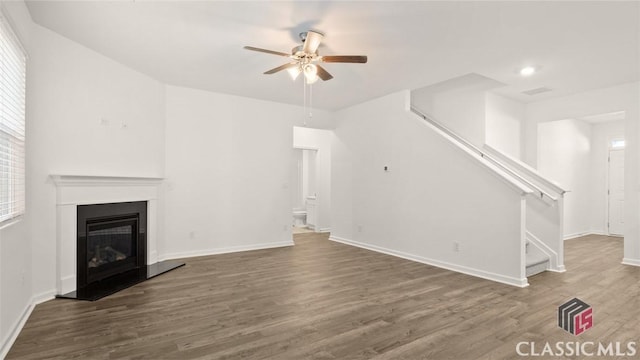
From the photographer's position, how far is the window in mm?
2506

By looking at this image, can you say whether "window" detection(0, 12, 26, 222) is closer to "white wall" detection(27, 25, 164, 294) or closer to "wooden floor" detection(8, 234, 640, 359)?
"white wall" detection(27, 25, 164, 294)

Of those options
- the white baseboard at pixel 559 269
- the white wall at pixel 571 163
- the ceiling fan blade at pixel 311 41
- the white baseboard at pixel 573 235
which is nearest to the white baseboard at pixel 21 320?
the ceiling fan blade at pixel 311 41

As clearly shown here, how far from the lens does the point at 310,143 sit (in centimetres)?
846

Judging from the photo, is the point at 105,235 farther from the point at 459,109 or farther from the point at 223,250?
the point at 459,109

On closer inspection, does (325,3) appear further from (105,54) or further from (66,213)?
(66,213)

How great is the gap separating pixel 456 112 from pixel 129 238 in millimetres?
6044

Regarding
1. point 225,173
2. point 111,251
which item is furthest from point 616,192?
point 111,251

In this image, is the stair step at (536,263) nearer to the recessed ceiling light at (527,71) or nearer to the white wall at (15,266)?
the recessed ceiling light at (527,71)

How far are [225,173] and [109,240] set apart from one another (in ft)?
6.92

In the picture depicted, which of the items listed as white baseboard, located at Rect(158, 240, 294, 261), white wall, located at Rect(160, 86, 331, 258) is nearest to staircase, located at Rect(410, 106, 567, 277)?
white wall, located at Rect(160, 86, 331, 258)

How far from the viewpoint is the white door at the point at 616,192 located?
7512mm
